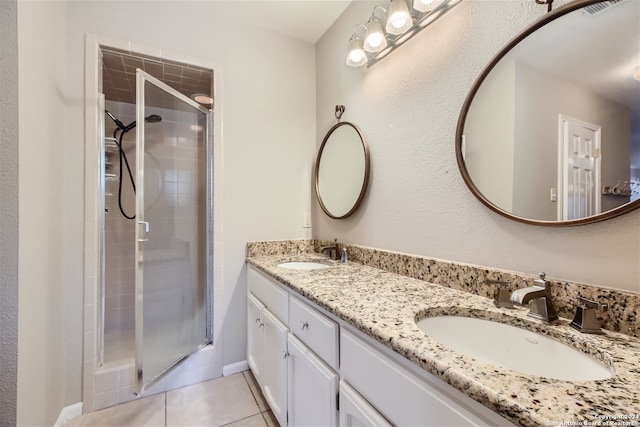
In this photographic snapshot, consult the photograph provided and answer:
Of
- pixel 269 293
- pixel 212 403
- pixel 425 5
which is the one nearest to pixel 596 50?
pixel 425 5

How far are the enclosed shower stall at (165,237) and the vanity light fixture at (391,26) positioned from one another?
43.9 inches

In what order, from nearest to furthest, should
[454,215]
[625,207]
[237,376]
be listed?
[625,207] < [454,215] < [237,376]

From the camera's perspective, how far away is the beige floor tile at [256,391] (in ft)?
5.08

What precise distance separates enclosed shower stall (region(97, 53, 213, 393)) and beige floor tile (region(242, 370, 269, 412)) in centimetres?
37

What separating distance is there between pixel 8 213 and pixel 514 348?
1676 mm

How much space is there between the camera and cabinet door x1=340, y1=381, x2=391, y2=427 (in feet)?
2.29

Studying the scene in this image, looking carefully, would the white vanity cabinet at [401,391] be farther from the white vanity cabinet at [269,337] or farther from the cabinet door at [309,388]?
the white vanity cabinet at [269,337]

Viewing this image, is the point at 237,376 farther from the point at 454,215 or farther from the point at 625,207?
the point at 625,207

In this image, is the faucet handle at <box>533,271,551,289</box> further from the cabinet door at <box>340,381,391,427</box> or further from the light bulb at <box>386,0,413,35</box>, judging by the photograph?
the light bulb at <box>386,0,413,35</box>

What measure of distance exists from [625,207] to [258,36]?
2.21m

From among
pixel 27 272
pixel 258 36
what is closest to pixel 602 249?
pixel 27 272

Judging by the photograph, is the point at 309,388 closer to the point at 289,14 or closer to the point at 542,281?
the point at 542,281

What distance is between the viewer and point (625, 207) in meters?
Answer: 0.68

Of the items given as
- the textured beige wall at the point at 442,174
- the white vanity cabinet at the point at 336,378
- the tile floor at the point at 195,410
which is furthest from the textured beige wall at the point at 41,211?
the textured beige wall at the point at 442,174
